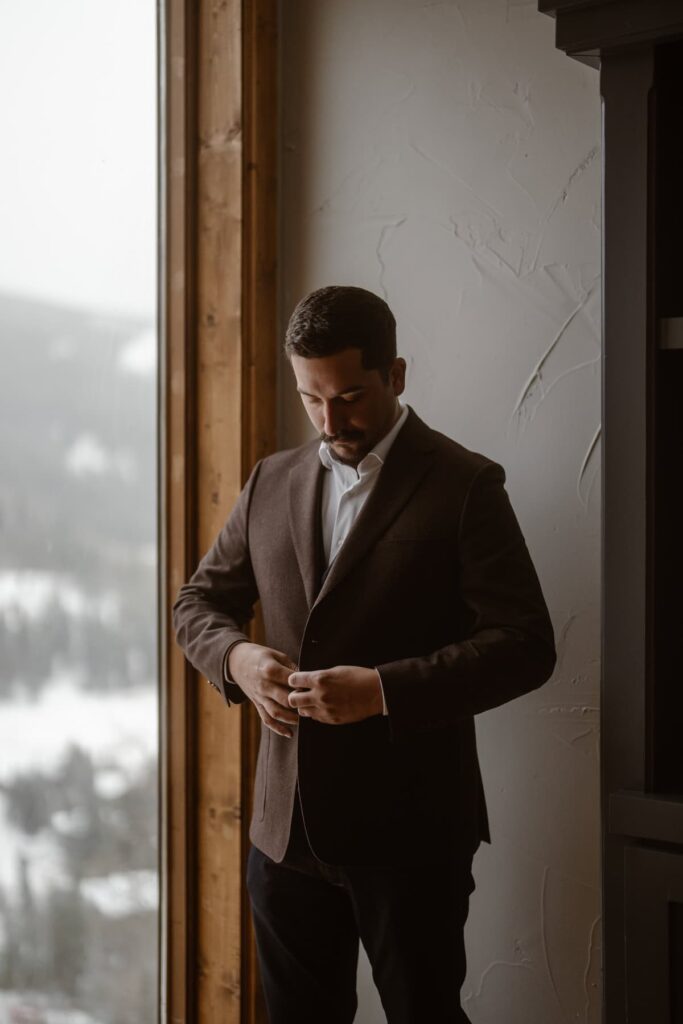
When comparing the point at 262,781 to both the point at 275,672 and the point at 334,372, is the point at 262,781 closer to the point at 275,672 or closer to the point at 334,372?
the point at 275,672

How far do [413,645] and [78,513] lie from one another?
784mm

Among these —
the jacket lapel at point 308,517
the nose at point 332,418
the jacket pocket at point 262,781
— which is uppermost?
the nose at point 332,418

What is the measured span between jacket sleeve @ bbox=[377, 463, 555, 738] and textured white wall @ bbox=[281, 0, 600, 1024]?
32cm

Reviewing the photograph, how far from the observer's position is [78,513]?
1.98m

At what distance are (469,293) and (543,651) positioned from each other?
69cm

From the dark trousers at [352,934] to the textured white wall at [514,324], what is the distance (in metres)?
0.30

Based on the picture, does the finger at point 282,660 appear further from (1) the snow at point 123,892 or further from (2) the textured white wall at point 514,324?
(1) the snow at point 123,892

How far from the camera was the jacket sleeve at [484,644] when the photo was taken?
4.54ft

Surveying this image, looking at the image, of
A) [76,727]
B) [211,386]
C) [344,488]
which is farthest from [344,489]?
[76,727]

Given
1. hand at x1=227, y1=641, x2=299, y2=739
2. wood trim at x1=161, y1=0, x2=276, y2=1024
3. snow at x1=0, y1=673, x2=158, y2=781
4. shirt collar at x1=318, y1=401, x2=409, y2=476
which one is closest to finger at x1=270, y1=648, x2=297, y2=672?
hand at x1=227, y1=641, x2=299, y2=739

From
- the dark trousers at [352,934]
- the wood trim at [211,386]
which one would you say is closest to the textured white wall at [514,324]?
the wood trim at [211,386]

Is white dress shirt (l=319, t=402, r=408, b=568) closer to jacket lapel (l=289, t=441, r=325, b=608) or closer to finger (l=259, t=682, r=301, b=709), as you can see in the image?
jacket lapel (l=289, t=441, r=325, b=608)

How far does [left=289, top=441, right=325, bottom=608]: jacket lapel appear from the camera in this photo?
5.03 ft

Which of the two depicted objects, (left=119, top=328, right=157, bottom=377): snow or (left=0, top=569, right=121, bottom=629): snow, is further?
(left=119, top=328, right=157, bottom=377): snow
